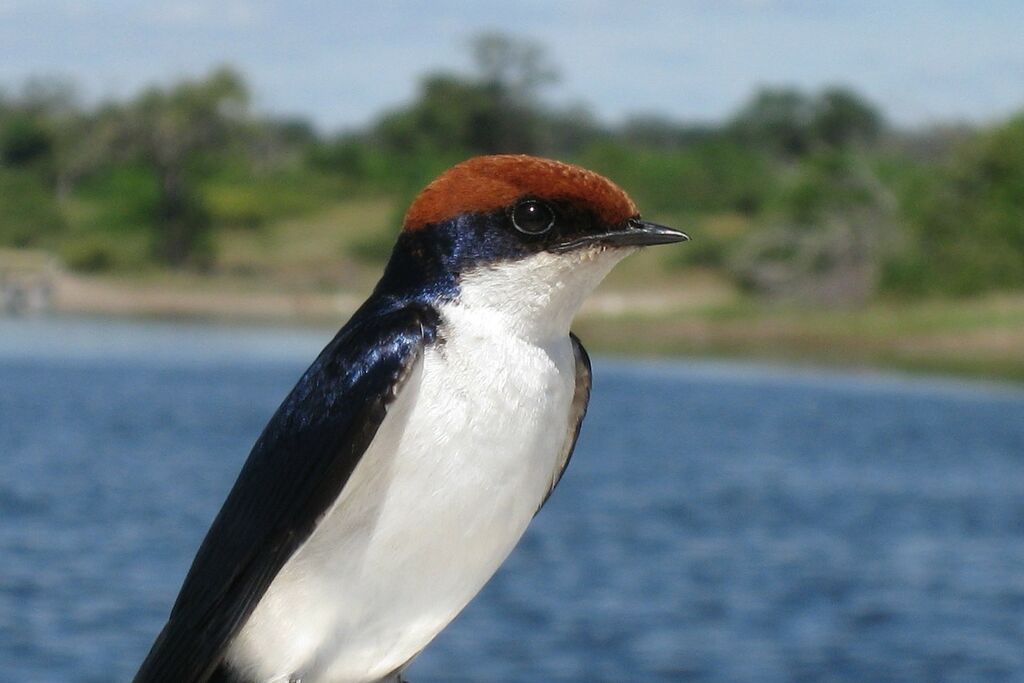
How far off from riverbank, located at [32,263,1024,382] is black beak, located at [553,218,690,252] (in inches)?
1668

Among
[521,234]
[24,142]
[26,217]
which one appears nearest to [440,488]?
[521,234]

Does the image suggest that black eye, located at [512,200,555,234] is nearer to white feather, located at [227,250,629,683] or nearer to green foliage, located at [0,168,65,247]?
white feather, located at [227,250,629,683]

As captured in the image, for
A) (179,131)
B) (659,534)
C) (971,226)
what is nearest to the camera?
(659,534)

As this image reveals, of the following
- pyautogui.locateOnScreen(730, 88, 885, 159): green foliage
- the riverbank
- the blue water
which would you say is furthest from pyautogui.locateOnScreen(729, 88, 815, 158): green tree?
the blue water

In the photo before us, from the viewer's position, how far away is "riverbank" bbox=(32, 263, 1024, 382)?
152ft

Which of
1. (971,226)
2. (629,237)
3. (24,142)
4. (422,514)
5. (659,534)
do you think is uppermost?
(24,142)

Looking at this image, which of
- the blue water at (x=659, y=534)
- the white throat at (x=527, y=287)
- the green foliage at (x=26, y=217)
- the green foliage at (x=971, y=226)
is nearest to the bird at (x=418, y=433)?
the white throat at (x=527, y=287)

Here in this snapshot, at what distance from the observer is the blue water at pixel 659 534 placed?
16766 millimetres

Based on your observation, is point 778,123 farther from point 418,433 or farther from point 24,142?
point 418,433

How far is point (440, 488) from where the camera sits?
2541 mm

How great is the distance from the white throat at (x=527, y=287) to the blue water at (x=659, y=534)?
1271 centimetres

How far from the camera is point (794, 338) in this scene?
53625 mm

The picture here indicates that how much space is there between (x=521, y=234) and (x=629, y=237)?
6.0 inches

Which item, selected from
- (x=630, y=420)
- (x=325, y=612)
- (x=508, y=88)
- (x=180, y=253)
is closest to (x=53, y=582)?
(x=325, y=612)
